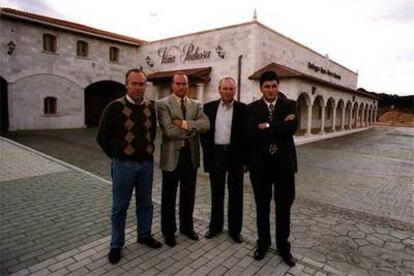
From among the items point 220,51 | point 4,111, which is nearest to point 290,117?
point 220,51

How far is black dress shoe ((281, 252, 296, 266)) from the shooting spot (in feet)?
11.3

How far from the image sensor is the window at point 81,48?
19.2 metres

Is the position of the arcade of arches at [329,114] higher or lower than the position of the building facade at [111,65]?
lower

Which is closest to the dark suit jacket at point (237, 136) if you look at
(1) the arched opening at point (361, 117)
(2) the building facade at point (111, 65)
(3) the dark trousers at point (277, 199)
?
(3) the dark trousers at point (277, 199)

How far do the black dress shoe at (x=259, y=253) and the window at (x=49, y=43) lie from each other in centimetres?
1834

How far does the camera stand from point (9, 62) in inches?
645

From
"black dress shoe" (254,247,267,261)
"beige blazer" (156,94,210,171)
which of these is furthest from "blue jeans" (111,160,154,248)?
"black dress shoe" (254,247,267,261)

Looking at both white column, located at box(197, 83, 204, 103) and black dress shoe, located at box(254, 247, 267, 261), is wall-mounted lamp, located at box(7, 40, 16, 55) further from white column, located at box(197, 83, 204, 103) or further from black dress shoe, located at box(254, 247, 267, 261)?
black dress shoe, located at box(254, 247, 267, 261)

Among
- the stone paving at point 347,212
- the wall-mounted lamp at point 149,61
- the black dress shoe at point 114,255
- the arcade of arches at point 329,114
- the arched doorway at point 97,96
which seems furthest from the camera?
the wall-mounted lamp at point 149,61

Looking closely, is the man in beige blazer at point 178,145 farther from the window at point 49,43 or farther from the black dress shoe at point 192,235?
the window at point 49,43

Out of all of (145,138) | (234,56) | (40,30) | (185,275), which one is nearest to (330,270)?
(185,275)

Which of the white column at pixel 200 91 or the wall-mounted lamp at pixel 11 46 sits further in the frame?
the white column at pixel 200 91

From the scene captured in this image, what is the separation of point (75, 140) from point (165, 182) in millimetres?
11333

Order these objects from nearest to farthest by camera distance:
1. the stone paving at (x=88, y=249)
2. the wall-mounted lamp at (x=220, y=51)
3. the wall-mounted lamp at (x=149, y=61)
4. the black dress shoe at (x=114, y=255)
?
the stone paving at (x=88, y=249)
the black dress shoe at (x=114, y=255)
the wall-mounted lamp at (x=220, y=51)
the wall-mounted lamp at (x=149, y=61)
